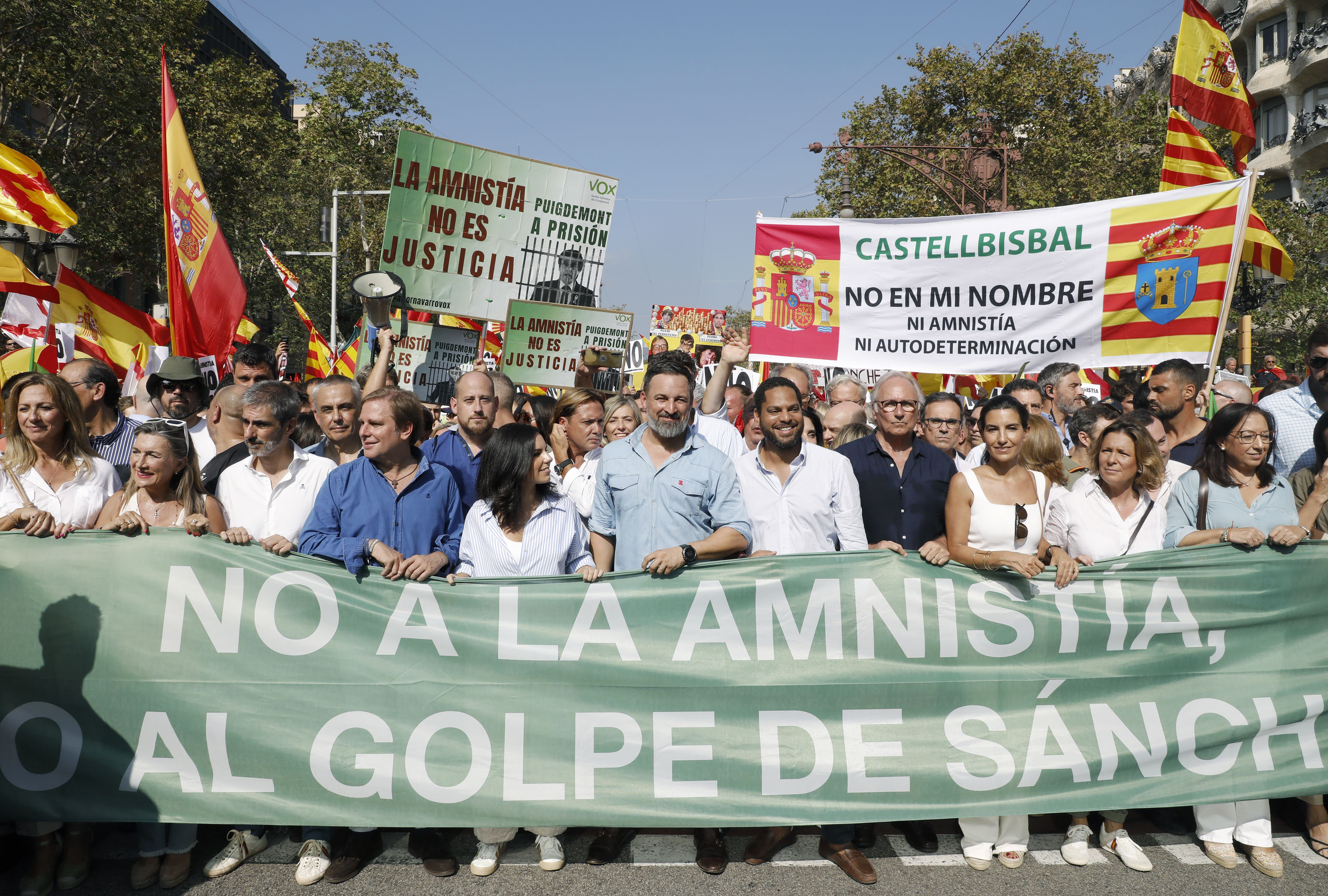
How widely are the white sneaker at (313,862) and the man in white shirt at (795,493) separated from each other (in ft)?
6.25

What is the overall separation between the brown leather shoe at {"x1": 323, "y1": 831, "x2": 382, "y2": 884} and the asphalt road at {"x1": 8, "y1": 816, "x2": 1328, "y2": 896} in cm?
4

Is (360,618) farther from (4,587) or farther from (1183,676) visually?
(1183,676)

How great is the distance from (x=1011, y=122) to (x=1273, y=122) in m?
17.5

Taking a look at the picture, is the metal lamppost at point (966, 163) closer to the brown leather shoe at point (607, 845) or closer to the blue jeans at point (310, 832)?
the brown leather shoe at point (607, 845)

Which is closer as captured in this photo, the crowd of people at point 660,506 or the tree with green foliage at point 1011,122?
the crowd of people at point 660,506

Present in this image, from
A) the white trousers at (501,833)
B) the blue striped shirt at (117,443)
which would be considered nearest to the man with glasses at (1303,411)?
the white trousers at (501,833)

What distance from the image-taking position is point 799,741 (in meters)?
3.92

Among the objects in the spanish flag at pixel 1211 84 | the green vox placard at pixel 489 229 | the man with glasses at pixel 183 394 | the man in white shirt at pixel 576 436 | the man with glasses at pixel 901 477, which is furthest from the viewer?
the green vox placard at pixel 489 229

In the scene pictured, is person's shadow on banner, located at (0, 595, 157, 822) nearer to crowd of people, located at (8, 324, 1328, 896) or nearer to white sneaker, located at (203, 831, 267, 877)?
crowd of people, located at (8, 324, 1328, 896)

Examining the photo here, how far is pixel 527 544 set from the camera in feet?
13.3

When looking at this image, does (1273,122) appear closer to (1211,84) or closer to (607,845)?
(1211,84)

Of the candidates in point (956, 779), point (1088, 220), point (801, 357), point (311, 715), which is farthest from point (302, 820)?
point (1088, 220)

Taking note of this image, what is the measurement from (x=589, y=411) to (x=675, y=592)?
1551mm

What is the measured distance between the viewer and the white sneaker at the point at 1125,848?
3820mm
